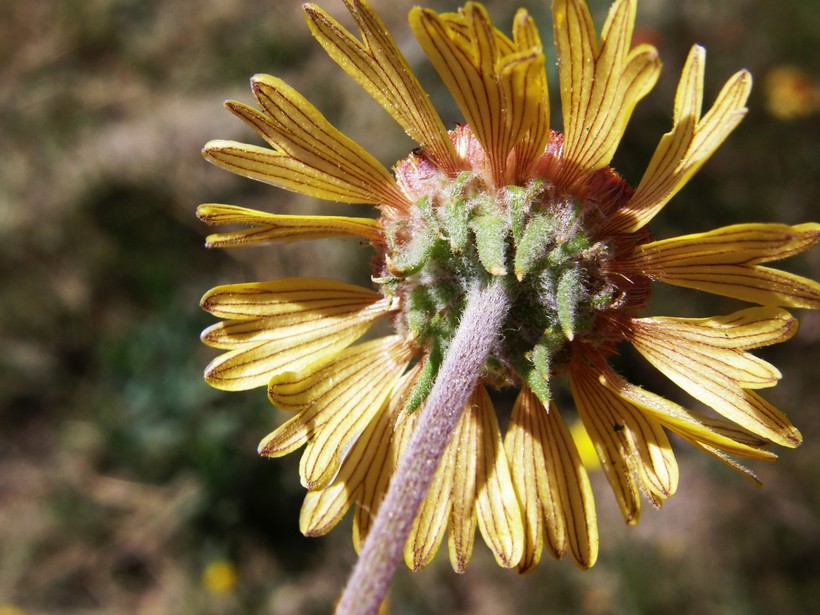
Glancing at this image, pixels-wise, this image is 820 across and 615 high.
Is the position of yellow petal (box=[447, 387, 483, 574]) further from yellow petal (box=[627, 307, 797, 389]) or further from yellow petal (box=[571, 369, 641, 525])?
yellow petal (box=[627, 307, 797, 389])

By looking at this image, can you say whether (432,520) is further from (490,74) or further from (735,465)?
(490,74)

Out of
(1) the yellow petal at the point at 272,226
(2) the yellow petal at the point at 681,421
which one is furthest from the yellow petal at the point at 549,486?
(1) the yellow petal at the point at 272,226

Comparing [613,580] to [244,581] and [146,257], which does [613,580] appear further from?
[146,257]

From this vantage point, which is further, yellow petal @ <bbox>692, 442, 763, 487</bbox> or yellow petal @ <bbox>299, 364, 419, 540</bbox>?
yellow petal @ <bbox>299, 364, 419, 540</bbox>

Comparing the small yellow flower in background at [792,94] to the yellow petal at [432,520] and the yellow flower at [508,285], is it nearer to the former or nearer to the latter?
the yellow flower at [508,285]

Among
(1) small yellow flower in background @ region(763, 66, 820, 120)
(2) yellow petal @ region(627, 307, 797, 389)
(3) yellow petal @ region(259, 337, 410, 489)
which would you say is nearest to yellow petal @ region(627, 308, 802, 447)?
(2) yellow petal @ region(627, 307, 797, 389)

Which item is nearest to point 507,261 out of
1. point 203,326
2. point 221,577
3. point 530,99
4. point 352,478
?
point 530,99

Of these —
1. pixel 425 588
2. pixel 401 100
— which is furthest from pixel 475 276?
pixel 425 588
